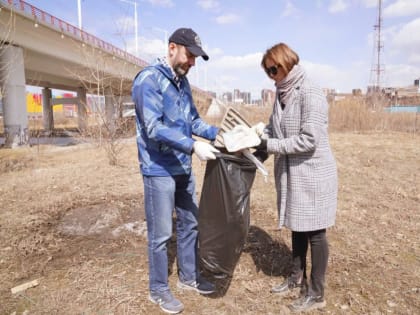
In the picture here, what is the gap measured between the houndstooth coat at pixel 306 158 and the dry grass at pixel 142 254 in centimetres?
67

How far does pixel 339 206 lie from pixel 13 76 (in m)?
13.1

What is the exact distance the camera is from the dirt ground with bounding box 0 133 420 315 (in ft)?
6.70

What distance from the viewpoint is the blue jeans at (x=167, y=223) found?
1.84 m

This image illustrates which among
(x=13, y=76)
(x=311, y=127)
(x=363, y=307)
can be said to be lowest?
(x=363, y=307)

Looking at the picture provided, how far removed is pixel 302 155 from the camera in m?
1.79

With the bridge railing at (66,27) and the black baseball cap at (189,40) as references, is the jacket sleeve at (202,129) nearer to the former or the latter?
the black baseball cap at (189,40)

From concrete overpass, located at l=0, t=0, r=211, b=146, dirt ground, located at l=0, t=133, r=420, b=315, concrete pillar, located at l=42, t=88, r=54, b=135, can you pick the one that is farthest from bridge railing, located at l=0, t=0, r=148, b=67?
concrete pillar, located at l=42, t=88, r=54, b=135

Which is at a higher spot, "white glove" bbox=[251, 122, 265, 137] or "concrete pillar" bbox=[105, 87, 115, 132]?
"concrete pillar" bbox=[105, 87, 115, 132]

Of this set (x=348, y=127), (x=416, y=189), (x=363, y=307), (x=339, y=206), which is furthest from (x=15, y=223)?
(x=348, y=127)

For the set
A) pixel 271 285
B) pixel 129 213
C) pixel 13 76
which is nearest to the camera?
pixel 271 285

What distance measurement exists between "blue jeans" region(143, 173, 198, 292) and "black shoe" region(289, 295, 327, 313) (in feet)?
2.30

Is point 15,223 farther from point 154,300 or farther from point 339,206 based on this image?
point 339,206

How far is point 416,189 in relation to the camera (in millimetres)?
4695

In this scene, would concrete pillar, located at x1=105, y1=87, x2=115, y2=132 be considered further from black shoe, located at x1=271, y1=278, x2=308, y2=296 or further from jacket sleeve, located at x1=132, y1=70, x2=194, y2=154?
black shoe, located at x1=271, y1=278, x2=308, y2=296
